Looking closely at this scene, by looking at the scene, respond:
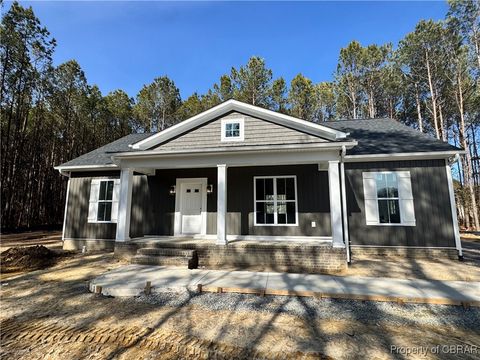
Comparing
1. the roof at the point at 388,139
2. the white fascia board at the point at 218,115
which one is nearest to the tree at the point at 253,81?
the roof at the point at 388,139

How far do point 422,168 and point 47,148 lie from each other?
80.5 ft

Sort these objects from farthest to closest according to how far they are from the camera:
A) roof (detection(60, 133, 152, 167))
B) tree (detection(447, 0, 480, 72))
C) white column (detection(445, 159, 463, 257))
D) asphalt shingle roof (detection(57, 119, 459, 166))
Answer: tree (detection(447, 0, 480, 72)) < roof (detection(60, 133, 152, 167)) < asphalt shingle roof (detection(57, 119, 459, 166)) < white column (detection(445, 159, 463, 257))

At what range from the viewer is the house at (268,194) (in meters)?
7.29

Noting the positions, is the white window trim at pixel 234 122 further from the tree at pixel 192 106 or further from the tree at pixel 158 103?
the tree at pixel 158 103

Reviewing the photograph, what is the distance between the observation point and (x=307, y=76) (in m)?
22.3

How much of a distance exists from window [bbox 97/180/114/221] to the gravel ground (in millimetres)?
6114

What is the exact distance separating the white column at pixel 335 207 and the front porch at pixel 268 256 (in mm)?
287

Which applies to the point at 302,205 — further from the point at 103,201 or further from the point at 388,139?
the point at 103,201

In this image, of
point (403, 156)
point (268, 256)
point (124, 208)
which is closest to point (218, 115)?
point (124, 208)

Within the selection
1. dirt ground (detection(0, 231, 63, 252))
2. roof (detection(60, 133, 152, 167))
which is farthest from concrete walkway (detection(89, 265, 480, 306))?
dirt ground (detection(0, 231, 63, 252))

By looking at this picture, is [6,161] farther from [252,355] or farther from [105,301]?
[252,355]

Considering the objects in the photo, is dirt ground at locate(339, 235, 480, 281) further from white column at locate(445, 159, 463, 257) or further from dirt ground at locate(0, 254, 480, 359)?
dirt ground at locate(0, 254, 480, 359)

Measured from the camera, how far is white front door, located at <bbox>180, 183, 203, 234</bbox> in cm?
950

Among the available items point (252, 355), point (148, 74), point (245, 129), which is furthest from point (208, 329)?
point (148, 74)
